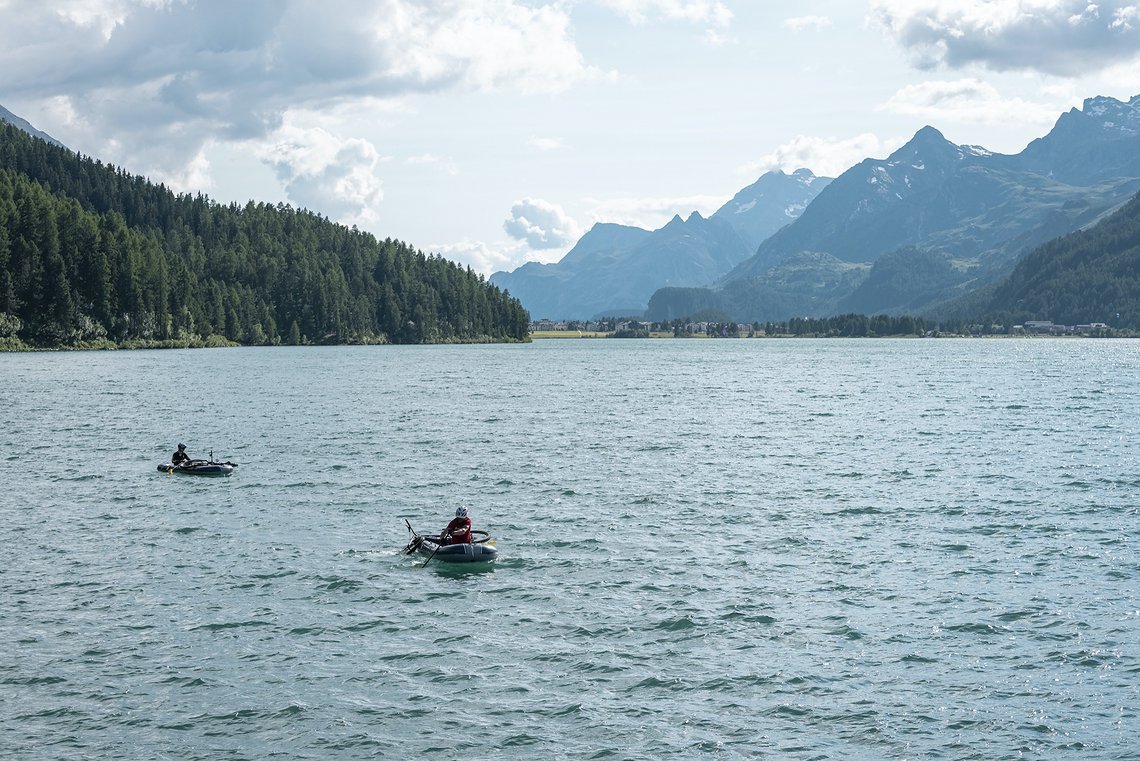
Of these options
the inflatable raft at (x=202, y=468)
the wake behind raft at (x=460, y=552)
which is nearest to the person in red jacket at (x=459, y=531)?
the wake behind raft at (x=460, y=552)

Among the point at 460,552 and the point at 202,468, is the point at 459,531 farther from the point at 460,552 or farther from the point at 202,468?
the point at 202,468

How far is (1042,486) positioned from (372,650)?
176 feet

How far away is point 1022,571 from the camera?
4488cm

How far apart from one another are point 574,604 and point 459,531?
27.7 ft

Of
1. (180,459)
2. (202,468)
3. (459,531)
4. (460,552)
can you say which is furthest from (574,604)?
(180,459)

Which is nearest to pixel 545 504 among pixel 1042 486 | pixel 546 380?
pixel 1042 486

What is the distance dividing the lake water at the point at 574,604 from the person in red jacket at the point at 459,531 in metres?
1.58

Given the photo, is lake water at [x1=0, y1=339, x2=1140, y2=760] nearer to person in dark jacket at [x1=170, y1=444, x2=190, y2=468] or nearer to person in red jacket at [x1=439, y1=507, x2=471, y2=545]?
person in dark jacket at [x1=170, y1=444, x2=190, y2=468]

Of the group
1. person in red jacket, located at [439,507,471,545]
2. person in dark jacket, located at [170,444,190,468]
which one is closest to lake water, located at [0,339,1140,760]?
person in dark jacket, located at [170,444,190,468]

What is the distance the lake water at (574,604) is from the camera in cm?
2777

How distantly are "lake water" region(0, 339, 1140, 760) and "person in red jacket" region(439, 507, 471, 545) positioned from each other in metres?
1.58

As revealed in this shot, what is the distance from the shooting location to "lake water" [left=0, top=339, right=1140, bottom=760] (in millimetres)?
27766

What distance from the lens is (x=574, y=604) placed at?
3972 centimetres

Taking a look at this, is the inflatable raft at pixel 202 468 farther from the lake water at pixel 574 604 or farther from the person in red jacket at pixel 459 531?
the person in red jacket at pixel 459 531
